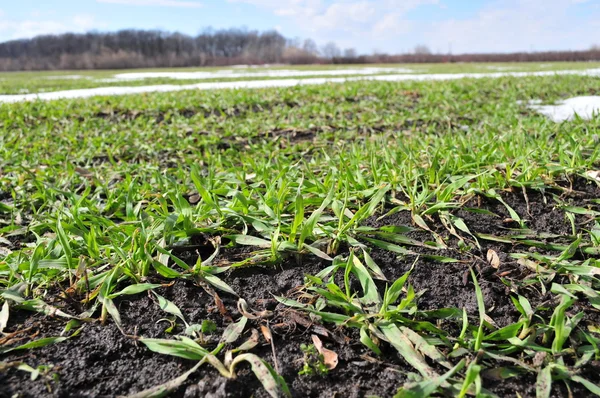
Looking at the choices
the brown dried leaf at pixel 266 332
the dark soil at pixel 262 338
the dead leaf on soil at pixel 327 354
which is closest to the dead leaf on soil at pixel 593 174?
the dark soil at pixel 262 338

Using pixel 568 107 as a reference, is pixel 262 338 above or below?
below

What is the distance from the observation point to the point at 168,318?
4.32 ft

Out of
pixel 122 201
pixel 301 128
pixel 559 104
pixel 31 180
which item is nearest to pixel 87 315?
pixel 122 201

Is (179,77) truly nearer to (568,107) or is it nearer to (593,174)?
(568,107)

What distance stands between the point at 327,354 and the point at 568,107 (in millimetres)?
5936

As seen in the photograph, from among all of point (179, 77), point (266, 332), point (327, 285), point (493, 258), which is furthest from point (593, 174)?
point (179, 77)

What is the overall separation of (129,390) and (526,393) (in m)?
1.00

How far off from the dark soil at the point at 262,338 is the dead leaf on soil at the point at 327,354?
21 mm

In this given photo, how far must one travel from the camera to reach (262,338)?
1229mm

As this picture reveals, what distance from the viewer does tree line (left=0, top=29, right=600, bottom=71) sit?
1912 inches

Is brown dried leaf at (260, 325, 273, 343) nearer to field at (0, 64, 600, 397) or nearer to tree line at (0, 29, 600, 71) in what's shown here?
field at (0, 64, 600, 397)

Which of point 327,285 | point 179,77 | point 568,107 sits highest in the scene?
point 179,77

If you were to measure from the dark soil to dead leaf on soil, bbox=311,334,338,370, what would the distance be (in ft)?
0.07

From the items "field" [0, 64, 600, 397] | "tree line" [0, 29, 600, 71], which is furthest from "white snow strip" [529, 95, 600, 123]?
"tree line" [0, 29, 600, 71]
